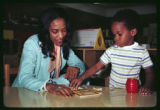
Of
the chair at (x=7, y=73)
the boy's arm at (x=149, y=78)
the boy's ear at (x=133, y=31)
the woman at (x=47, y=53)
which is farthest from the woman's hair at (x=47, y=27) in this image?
the boy's arm at (x=149, y=78)

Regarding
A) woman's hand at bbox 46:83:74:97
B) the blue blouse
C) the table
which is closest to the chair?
the blue blouse

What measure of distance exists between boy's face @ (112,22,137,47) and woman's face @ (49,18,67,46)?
0.84ft

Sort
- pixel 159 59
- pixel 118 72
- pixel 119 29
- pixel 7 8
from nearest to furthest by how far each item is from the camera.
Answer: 1. pixel 159 59
2. pixel 7 8
3. pixel 119 29
4. pixel 118 72

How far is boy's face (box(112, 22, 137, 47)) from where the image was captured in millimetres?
894

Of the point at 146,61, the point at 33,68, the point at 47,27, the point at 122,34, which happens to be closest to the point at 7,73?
the point at 33,68

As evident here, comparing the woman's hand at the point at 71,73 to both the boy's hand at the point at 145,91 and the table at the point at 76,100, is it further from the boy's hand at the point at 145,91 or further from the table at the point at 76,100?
the boy's hand at the point at 145,91

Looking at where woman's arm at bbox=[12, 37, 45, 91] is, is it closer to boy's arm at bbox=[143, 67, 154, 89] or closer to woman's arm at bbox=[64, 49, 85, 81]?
woman's arm at bbox=[64, 49, 85, 81]

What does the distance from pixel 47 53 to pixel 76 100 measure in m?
0.38

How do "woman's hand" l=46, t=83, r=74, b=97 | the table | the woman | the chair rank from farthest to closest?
the chair → the woman → "woman's hand" l=46, t=83, r=74, b=97 → the table

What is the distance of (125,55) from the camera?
3.34 feet

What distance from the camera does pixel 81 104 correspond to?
0.63m

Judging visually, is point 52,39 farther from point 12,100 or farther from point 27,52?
point 12,100

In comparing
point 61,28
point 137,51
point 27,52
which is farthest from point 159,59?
point 27,52

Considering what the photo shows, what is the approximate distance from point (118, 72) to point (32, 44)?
49cm
